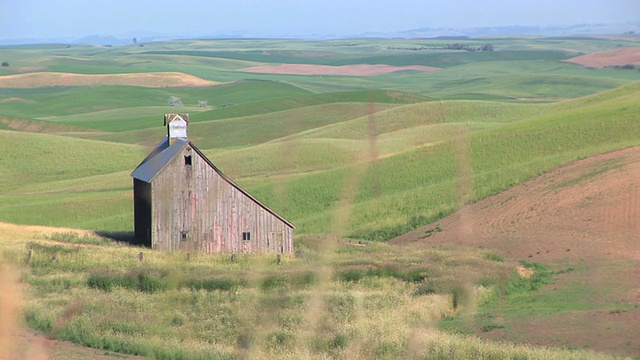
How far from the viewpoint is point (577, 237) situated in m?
37.3

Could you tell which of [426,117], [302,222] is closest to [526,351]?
[302,222]

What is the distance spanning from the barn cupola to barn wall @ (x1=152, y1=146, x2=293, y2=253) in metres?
3.70

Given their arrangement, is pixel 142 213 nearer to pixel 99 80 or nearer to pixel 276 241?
pixel 276 241

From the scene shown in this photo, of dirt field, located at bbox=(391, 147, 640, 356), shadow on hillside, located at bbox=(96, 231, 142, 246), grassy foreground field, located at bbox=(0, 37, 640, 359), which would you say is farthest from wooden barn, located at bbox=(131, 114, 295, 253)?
dirt field, located at bbox=(391, 147, 640, 356)

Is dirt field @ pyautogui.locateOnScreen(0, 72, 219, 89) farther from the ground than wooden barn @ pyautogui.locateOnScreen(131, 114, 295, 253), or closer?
closer

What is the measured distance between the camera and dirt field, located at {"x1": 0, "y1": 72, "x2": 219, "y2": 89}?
18788 cm

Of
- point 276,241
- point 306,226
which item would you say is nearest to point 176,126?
point 276,241

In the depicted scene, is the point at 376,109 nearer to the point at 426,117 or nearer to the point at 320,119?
the point at 320,119

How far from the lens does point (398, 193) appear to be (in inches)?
2238

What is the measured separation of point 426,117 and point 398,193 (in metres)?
41.5

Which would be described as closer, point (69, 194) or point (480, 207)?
point (480, 207)

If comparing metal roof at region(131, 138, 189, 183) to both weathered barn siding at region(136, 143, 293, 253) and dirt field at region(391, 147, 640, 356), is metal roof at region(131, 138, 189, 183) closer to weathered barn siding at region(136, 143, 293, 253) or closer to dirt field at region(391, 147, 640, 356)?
weathered barn siding at region(136, 143, 293, 253)

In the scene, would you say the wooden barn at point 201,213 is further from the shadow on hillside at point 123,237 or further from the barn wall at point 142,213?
the shadow on hillside at point 123,237

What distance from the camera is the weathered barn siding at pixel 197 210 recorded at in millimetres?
42719
